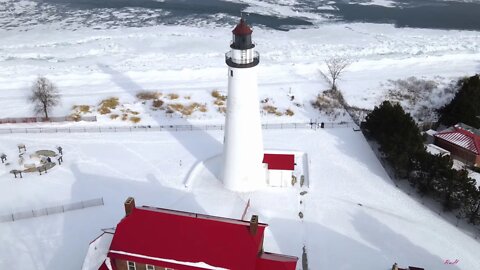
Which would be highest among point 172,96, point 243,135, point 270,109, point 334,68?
point 243,135

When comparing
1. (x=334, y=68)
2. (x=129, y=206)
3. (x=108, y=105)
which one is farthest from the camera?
(x=334, y=68)

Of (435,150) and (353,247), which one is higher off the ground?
(435,150)

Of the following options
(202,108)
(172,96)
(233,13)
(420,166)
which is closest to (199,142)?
(202,108)

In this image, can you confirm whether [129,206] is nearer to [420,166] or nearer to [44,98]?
[420,166]

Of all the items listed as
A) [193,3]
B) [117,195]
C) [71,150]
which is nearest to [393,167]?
[117,195]

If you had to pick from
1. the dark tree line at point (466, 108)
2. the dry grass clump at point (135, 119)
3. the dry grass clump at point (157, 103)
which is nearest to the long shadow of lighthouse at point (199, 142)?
the dry grass clump at point (135, 119)

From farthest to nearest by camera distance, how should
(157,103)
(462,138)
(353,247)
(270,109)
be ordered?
(157,103)
(270,109)
(462,138)
(353,247)

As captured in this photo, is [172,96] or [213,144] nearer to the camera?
[213,144]
